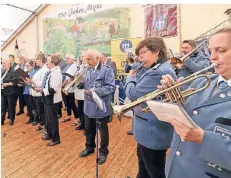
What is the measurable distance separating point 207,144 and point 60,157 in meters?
2.43

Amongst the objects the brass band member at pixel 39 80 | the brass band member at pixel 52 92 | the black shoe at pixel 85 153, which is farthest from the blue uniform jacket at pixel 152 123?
the brass band member at pixel 39 80

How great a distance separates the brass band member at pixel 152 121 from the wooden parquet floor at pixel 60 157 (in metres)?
0.93

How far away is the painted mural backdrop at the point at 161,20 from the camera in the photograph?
17.4 feet

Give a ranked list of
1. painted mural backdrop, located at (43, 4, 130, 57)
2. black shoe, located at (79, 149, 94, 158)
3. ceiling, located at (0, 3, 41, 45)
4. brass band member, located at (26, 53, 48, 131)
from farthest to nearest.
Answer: ceiling, located at (0, 3, 41, 45) → painted mural backdrop, located at (43, 4, 130, 57) → brass band member, located at (26, 53, 48, 131) → black shoe, located at (79, 149, 94, 158)

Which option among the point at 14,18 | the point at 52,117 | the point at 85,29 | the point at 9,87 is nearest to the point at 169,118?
the point at 52,117

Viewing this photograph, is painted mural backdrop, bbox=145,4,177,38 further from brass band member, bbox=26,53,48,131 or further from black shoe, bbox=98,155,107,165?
black shoe, bbox=98,155,107,165

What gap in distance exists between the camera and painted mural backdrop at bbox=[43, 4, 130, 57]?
21.3 feet

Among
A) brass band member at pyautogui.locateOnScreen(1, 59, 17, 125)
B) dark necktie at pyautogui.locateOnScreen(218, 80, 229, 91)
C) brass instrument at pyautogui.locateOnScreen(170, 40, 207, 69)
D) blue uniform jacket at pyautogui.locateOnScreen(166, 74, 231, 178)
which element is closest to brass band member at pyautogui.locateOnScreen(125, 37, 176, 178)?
blue uniform jacket at pyautogui.locateOnScreen(166, 74, 231, 178)

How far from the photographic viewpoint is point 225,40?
94 centimetres

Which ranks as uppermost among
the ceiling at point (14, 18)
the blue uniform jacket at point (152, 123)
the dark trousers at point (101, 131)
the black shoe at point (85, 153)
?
the ceiling at point (14, 18)

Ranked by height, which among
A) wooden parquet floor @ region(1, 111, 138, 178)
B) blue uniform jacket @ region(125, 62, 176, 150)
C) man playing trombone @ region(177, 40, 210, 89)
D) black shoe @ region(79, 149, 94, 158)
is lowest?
wooden parquet floor @ region(1, 111, 138, 178)

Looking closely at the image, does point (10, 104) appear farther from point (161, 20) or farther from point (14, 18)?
point (14, 18)

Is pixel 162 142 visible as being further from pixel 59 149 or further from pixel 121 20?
pixel 121 20

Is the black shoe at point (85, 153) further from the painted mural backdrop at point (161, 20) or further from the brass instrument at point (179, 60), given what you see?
the painted mural backdrop at point (161, 20)
